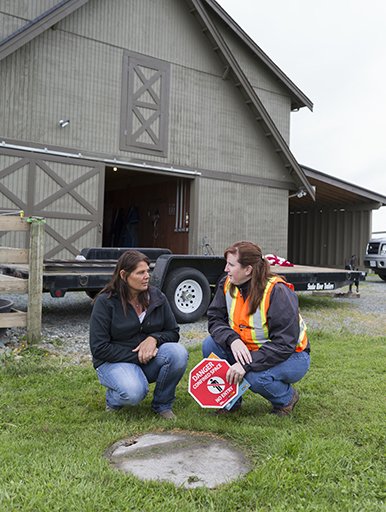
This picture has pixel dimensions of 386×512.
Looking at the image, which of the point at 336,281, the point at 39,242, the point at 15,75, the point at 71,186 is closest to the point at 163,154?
the point at 71,186

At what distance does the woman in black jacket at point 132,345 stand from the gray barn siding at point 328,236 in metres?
17.2

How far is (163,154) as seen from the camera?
43.4ft

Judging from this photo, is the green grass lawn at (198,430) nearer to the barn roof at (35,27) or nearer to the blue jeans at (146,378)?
the blue jeans at (146,378)

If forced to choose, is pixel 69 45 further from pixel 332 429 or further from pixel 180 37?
pixel 332 429

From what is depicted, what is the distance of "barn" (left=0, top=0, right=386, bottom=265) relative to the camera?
11156 millimetres

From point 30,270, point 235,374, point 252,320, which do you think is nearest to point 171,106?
point 30,270

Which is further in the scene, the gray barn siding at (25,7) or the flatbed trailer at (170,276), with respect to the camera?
the gray barn siding at (25,7)

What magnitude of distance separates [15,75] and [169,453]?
10.0m

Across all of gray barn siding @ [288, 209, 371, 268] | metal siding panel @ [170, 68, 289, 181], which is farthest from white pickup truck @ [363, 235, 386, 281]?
metal siding panel @ [170, 68, 289, 181]

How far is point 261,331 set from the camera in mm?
3529

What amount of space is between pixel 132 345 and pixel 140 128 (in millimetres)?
9872

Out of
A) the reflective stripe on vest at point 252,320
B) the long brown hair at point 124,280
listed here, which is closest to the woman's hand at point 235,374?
the reflective stripe on vest at point 252,320

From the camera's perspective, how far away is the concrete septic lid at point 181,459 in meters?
2.70

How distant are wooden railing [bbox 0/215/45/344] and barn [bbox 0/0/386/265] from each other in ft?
17.4
